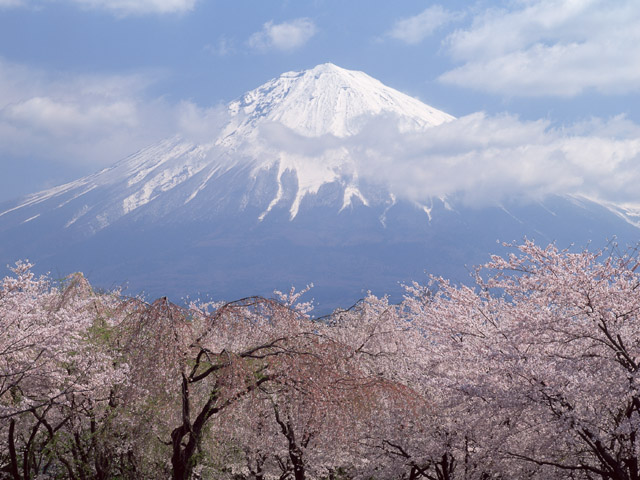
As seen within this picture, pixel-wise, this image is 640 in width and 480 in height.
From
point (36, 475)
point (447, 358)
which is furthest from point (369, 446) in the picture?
point (36, 475)

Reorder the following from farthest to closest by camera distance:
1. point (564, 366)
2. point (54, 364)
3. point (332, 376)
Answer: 1. point (54, 364)
2. point (564, 366)
3. point (332, 376)

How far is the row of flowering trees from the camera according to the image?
8.57 m

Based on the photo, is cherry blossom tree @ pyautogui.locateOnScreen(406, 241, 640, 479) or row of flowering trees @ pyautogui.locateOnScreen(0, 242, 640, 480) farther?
cherry blossom tree @ pyautogui.locateOnScreen(406, 241, 640, 479)

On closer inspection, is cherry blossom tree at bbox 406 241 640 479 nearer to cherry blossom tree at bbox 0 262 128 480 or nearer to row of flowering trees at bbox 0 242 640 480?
row of flowering trees at bbox 0 242 640 480

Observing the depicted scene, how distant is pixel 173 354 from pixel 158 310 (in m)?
0.73

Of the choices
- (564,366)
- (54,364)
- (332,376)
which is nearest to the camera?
(332,376)

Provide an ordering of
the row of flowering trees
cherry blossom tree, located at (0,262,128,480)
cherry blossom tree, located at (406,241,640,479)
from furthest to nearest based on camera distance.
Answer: cherry blossom tree, located at (0,262,128,480), cherry blossom tree, located at (406,241,640,479), the row of flowering trees

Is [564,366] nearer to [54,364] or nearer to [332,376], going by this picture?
[332,376]

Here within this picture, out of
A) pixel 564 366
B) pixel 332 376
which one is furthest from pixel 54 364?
pixel 564 366

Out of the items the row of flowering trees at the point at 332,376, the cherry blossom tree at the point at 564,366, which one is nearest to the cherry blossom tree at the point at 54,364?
the row of flowering trees at the point at 332,376

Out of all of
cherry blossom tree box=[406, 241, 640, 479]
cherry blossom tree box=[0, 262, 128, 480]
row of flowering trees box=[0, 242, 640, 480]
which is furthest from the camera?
cherry blossom tree box=[0, 262, 128, 480]

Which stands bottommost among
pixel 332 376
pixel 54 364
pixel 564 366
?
pixel 332 376

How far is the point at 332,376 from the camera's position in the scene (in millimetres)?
8453

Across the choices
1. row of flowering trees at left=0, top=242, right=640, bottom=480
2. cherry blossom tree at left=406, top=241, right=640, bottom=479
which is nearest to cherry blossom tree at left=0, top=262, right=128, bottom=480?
row of flowering trees at left=0, top=242, right=640, bottom=480
